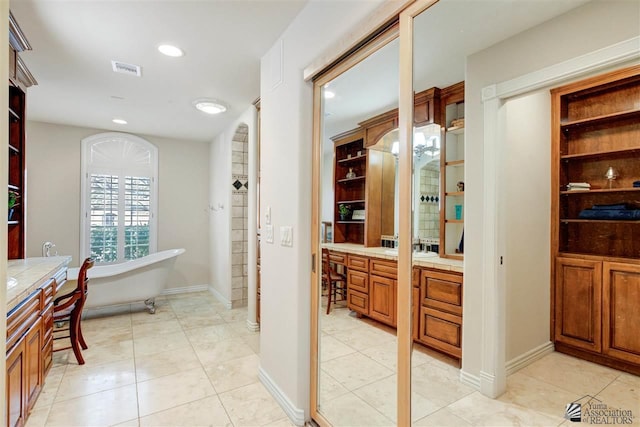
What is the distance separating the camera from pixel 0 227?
27.0 inches

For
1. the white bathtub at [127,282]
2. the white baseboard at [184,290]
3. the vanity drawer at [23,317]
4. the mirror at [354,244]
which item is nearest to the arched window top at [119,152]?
the white bathtub at [127,282]

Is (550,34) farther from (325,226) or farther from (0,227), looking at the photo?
(0,227)

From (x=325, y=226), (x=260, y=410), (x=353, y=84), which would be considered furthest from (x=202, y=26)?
(x=260, y=410)

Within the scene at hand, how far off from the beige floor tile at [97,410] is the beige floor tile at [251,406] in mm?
613

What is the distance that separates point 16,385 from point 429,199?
2.32 m

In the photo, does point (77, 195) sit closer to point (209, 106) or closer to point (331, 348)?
point (209, 106)

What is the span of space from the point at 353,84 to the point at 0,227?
1.60 meters

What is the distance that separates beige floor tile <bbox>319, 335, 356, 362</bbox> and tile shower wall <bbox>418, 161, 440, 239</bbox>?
91cm

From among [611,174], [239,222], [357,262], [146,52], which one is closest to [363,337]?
[357,262]

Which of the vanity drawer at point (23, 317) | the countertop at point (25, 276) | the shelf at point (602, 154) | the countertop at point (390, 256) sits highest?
the shelf at point (602, 154)

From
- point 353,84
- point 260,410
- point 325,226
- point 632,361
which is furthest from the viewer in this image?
point 260,410

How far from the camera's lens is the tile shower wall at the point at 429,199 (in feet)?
4.48

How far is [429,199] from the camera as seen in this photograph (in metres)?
1.37

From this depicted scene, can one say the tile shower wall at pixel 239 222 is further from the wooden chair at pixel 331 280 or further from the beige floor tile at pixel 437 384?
the beige floor tile at pixel 437 384
